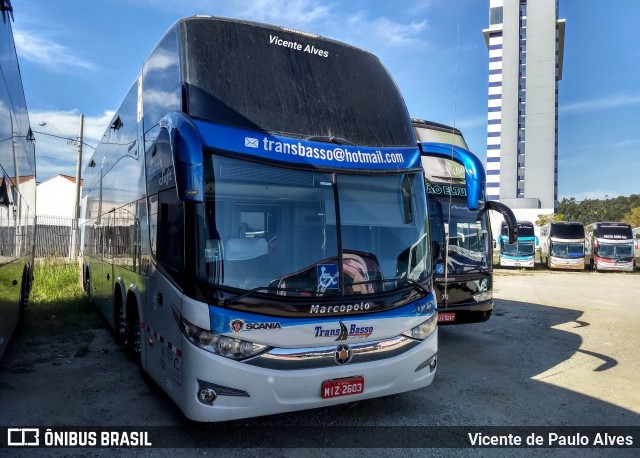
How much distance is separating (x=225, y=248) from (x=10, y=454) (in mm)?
2522

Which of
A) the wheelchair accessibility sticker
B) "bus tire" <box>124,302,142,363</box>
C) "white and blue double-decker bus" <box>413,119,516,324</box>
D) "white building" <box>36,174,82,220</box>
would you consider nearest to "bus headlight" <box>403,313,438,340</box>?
the wheelchair accessibility sticker

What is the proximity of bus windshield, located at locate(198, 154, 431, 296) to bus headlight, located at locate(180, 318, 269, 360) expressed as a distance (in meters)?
0.42

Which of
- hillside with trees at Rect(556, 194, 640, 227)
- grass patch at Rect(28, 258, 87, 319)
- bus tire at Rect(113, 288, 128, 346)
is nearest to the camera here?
bus tire at Rect(113, 288, 128, 346)

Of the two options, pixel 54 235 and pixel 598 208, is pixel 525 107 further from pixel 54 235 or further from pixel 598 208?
pixel 54 235

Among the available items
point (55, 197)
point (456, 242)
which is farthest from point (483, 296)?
point (55, 197)

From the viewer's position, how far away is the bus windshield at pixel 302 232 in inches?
158

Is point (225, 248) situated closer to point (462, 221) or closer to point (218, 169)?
point (218, 169)

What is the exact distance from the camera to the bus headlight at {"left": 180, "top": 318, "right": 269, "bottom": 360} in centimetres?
386

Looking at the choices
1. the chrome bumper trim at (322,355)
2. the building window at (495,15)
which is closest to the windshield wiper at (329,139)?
the chrome bumper trim at (322,355)

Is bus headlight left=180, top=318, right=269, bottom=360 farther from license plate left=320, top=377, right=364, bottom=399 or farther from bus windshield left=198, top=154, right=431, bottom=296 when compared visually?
license plate left=320, top=377, right=364, bottom=399

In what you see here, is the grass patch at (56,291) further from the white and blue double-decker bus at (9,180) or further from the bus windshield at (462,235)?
the bus windshield at (462,235)

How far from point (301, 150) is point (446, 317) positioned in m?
4.70

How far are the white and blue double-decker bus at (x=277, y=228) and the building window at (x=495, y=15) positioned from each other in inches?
3290

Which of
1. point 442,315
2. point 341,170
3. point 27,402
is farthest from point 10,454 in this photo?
point 442,315
